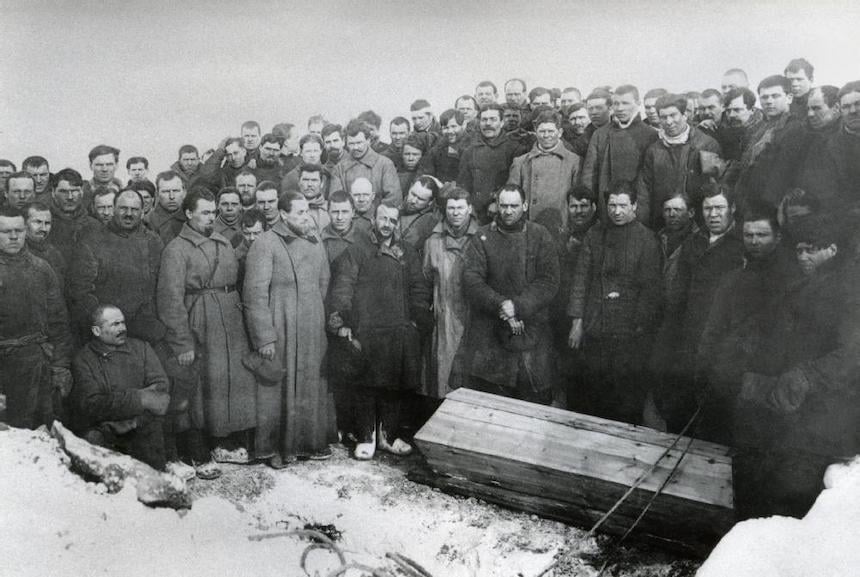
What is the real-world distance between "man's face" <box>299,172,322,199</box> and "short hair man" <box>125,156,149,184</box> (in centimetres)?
83

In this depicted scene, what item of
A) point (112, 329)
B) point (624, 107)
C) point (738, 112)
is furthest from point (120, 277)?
point (738, 112)

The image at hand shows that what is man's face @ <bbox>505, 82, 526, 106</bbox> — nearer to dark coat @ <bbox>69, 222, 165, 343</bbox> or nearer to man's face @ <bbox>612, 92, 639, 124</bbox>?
man's face @ <bbox>612, 92, 639, 124</bbox>

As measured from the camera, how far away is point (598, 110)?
4078mm

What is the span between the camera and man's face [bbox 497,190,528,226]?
13.7ft

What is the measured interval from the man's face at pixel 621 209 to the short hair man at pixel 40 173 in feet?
9.62

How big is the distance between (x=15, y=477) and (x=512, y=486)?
8.26 ft

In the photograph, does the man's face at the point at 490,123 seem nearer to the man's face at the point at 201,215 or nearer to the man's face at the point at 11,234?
the man's face at the point at 201,215

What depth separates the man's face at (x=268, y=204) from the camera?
13.8 feet

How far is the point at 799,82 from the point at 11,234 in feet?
12.8

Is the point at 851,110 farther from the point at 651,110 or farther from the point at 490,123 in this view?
the point at 490,123

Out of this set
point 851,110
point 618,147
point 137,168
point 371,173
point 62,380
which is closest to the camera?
point 851,110

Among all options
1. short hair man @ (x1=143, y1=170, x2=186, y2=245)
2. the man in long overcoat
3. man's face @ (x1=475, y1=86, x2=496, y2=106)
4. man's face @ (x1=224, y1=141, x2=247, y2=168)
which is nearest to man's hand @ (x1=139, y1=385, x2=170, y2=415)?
the man in long overcoat

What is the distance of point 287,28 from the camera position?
12.6 feet

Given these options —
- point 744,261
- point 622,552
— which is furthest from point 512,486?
point 744,261
